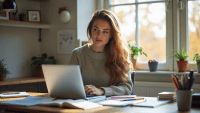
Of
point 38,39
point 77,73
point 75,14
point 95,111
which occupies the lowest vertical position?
point 95,111

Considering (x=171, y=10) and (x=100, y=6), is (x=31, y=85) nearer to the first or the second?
(x=100, y=6)

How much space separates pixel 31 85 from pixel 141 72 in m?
1.64

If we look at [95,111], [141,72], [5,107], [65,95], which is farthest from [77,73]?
[141,72]

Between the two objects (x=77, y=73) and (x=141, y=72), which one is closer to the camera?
(x=77, y=73)

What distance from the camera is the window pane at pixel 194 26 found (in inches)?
134

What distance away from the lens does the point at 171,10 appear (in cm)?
352

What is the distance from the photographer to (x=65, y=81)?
1.70m

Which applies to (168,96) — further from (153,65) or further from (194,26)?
(194,26)

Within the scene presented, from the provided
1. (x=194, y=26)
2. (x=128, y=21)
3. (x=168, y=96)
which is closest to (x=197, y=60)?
(x=194, y=26)

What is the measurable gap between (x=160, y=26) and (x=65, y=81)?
7.49ft

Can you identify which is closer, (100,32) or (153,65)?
(100,32)

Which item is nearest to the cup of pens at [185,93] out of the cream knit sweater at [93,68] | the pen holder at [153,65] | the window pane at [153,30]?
the cream knit sweater at [93,68]

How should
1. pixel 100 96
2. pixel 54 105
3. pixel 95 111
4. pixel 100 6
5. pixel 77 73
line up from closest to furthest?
pixel 95 111, pixel 54 105, pixel 77 73, pixel 100 96, pixel 100 6

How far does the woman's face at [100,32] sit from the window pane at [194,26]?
160cm
